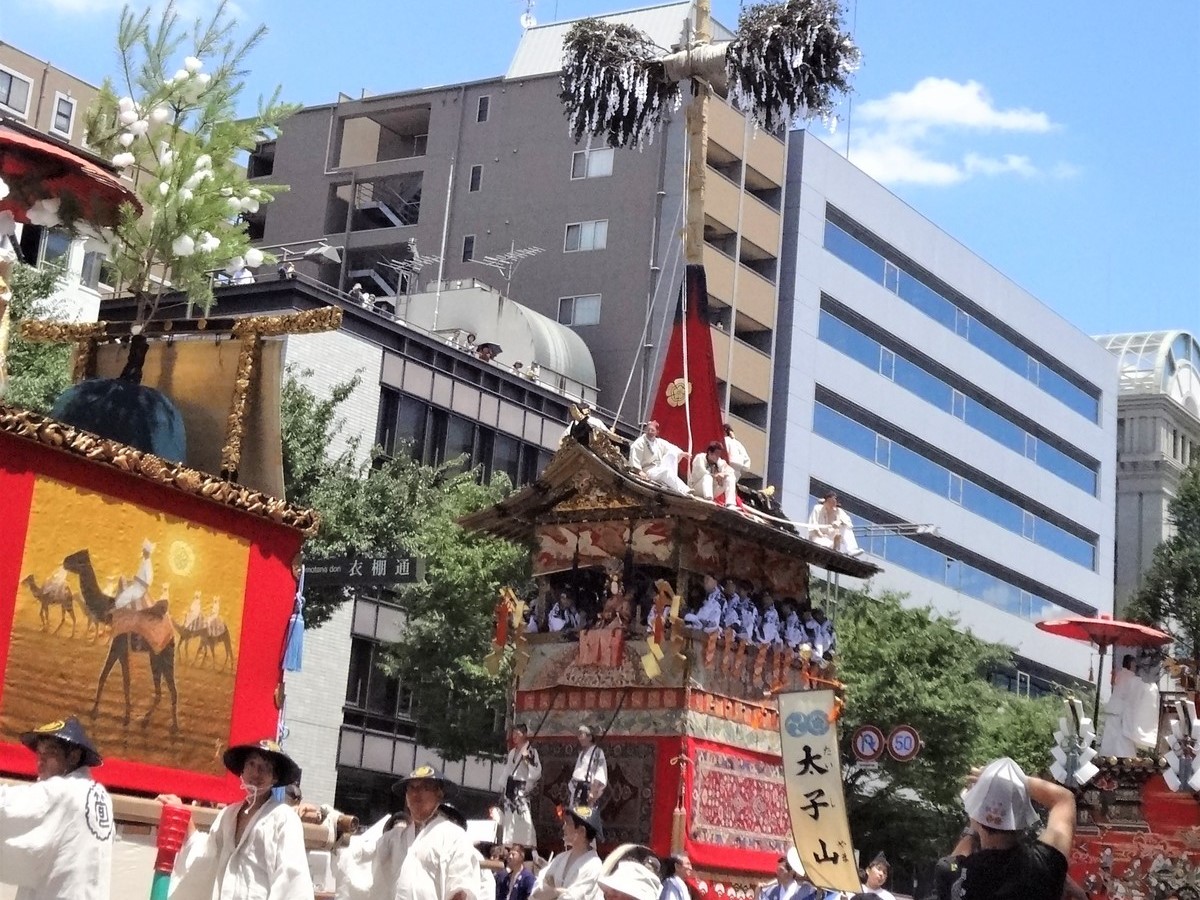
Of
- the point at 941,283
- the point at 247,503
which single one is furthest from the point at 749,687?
the point at 941,283

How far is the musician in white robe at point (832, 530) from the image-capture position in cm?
2288

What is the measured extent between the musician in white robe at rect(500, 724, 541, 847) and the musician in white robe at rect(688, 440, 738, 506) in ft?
12.2

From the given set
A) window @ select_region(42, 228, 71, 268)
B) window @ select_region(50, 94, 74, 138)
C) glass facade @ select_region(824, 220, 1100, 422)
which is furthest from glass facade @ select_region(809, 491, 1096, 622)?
window @ select_region(50, 94, 74, 138)

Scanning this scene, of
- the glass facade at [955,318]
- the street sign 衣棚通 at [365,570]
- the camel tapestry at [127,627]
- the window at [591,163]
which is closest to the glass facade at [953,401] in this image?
the glass facade at [955,318]

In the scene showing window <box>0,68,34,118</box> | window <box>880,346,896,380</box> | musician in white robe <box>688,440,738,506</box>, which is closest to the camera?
musician in white robe <box>688,440,738,506</box>

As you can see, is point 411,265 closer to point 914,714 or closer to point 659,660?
point 914,714

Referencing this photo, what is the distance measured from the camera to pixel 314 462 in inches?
1021

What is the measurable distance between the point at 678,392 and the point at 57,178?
36.3 ft

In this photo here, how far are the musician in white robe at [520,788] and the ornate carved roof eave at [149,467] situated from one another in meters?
6.76

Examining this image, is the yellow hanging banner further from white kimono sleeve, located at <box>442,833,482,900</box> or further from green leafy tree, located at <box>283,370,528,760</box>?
green leafy tree, located at <box>283,370,528,760</box>

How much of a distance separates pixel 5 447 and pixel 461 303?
1343 inches

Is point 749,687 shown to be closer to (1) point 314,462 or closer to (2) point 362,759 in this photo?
(1) point 314,462

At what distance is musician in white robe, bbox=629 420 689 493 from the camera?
2094 cm

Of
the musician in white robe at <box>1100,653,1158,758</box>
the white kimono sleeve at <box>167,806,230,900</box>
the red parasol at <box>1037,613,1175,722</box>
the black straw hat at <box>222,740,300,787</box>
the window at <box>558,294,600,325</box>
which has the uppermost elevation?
the window at <box>558,294,600,325</box>
